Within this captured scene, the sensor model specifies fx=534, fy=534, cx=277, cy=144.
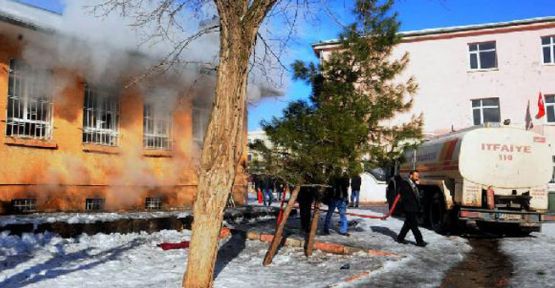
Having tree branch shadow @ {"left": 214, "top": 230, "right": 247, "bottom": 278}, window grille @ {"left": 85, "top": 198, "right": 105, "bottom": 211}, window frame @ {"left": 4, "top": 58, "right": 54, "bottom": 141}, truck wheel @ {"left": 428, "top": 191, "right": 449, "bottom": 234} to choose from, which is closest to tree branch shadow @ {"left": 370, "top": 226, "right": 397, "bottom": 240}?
truck wheel @ {"left": 428, "top": 191, "right": 449, "bottom": 234}

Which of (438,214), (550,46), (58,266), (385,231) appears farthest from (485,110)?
(58,266)

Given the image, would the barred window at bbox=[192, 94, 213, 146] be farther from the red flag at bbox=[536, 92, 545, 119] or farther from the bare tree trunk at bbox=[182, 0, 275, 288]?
the red flag at bbox=[536, 92, 545, 119]

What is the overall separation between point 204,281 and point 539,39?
2251 centimetres

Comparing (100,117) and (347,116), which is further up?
(100,117)

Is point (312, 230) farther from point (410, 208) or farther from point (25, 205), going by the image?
point (25, 205)

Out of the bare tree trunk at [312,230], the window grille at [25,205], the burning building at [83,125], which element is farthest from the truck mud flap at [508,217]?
the window grille at [25,205]

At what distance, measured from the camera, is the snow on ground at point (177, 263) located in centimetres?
649

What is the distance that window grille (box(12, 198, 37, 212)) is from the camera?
10.5 metres

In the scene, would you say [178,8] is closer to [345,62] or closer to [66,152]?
[345,62]

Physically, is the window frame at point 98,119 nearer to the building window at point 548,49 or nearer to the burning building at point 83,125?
the burning building at point 83,125

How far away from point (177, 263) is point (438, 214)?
24.5 ft

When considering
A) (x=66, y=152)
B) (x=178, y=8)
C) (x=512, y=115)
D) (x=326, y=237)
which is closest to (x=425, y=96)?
(x=512, y=115)

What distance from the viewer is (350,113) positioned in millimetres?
8055

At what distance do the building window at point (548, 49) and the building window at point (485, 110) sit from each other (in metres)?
2.62
